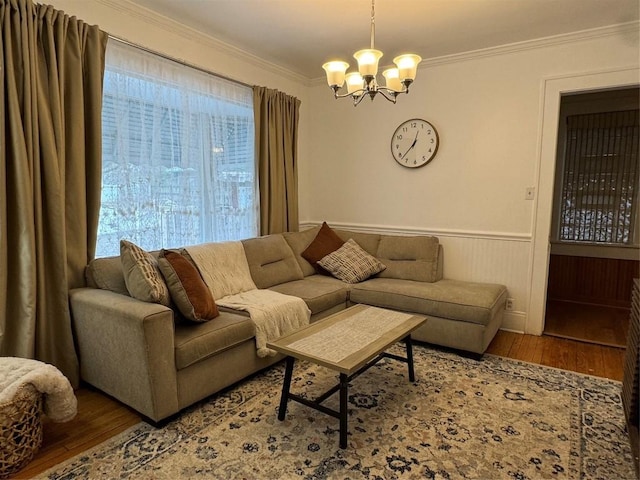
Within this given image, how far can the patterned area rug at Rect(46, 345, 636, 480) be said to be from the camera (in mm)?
1809

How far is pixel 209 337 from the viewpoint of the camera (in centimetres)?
232

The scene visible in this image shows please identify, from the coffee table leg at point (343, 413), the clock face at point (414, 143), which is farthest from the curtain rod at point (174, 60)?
the coffee table leg at point (343, 413)

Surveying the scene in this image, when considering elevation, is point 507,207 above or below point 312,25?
below

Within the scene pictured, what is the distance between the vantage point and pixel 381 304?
11.3ft

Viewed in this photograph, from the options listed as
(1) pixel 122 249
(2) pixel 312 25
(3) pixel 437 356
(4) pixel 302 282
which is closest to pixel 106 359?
(1) pixel 122 249

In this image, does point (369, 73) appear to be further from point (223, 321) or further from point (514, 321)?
point (514, 321)

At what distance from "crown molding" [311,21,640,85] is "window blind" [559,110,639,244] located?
5.94 feet

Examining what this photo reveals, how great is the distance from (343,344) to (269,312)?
2.50 feet

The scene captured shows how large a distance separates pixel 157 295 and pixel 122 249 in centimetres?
40

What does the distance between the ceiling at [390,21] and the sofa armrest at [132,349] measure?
2.13 m

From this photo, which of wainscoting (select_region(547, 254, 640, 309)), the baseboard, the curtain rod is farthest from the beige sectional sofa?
wainscoting (select_region(547, 254, 640, 309))

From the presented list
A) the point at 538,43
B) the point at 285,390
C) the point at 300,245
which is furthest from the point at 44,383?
the point at 538,43

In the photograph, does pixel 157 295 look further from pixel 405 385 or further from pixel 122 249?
pixel 405 385

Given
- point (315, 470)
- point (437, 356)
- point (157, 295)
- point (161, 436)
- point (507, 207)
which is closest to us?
point (315, 470)
